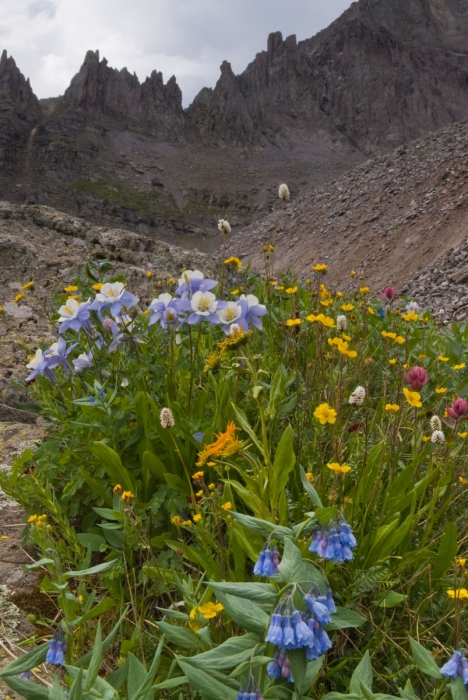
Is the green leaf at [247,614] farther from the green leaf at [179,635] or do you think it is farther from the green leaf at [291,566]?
the green leaf at [179,635]

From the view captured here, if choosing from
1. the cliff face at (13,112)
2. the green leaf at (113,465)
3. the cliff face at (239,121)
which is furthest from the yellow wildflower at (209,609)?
the cliff face at (13,112)

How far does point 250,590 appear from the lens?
1.01 meters

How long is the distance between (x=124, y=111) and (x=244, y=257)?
121008 mm

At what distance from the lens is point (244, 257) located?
1071 inches

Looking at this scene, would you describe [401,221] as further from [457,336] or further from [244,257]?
[457,336]

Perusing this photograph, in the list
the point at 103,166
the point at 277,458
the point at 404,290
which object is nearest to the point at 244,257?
the point at 404,290

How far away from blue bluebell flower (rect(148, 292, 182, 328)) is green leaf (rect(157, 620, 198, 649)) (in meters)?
1.31

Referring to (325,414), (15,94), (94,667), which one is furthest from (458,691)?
(15,94)

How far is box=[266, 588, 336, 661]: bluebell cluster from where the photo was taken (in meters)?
0.89

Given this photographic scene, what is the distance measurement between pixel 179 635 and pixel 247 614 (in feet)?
1.35

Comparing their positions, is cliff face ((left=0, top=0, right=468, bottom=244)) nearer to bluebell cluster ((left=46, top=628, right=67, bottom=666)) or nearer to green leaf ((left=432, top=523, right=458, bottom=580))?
green leaf ((left=432, top=523, right=458, bottom=580))

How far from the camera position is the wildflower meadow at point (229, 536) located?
105 cm

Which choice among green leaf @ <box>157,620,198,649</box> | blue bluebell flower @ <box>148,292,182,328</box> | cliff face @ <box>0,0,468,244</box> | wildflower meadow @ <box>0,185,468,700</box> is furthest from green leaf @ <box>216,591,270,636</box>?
cliff face @ <box>0,0,468,244</box>

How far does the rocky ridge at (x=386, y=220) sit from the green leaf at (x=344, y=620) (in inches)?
447
